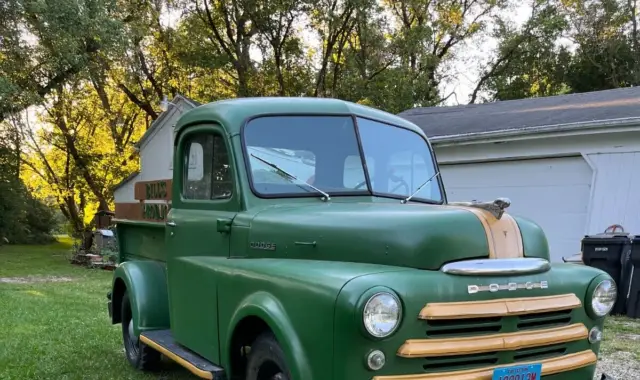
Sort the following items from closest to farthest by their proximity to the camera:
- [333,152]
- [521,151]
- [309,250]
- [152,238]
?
1. [309,250]
2. [333,152]
3. [152,238]
4. [521,151]

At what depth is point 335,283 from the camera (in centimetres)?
274

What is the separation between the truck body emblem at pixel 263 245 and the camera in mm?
3482

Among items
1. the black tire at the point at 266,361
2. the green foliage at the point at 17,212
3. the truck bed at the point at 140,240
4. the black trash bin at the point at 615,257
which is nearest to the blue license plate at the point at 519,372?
the black tire at the point at 266,361

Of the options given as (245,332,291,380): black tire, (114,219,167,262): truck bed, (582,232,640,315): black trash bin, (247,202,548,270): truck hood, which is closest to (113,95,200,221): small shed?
(114,219,167,262): truck bed

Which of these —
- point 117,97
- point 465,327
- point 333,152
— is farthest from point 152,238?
point 117,97

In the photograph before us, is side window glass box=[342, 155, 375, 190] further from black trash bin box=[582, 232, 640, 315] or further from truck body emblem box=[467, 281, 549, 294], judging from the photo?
black trash bin box=[582, 232, 640, 315]

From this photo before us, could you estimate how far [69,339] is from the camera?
6.74 meters

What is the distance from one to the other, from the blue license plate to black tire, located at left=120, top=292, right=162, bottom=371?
3412mm

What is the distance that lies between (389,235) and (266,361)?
96cm

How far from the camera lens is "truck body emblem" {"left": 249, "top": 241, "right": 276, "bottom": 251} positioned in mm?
3482

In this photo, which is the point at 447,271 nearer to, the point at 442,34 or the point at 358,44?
the point at 358,44

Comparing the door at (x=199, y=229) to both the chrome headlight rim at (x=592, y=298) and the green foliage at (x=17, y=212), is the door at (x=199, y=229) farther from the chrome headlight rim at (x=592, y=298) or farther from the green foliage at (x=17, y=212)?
the green foliage at (x=17, y=212)

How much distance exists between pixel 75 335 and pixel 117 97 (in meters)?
22.6

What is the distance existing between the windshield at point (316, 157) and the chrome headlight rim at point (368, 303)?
49.5 inches
